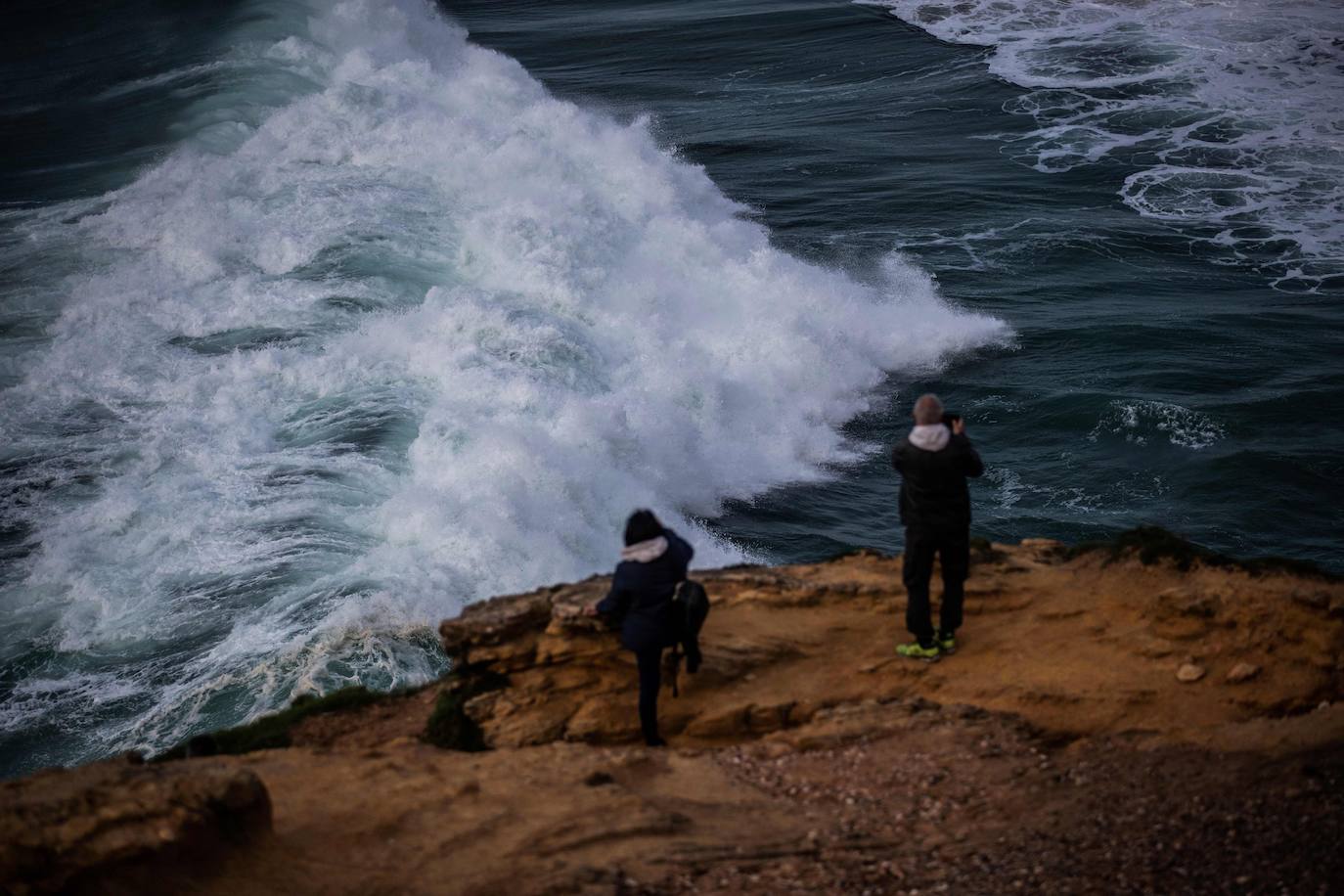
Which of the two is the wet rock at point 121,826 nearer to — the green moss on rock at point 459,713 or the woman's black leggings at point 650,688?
the green moss on rock at point 459,713

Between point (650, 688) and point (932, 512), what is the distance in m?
2.05

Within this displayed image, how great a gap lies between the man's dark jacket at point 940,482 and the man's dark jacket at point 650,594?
4.92 feet

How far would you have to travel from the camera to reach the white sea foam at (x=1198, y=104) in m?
24.3

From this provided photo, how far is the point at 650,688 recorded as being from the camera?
24.1 ft

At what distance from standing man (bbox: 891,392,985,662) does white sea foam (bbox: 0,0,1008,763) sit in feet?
16.2

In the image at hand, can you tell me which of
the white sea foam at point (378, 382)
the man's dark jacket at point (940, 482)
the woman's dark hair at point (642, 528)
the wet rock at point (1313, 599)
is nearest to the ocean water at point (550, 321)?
the white sea foam at point (378, 382)

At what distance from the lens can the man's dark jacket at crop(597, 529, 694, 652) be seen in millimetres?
7277

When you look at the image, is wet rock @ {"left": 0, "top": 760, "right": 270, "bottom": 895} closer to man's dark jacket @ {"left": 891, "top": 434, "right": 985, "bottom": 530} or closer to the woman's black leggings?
the woman's black leggings

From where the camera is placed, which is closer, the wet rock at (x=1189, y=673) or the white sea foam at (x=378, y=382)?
the wet rock at (x=1189, y=673)

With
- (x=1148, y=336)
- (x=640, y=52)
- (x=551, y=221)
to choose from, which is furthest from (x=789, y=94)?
(x=1148, y=336)

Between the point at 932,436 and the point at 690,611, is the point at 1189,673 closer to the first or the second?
the point at 932,436

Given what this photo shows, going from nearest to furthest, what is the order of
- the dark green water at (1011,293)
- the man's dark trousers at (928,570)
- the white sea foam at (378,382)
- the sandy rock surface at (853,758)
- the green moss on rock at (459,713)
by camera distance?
the sandy rock surface at (853,758)
the green moss on rock at (459,713)
the man's dark trousers at (928,570)
the white sea foam at (378,382)
the dark green water at (1011,293)

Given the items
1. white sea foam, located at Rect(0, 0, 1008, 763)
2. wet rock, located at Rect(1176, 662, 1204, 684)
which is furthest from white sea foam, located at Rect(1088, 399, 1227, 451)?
wet rock, located at Rect(1176, 662, 1204, 684)

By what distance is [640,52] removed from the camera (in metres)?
39.3
